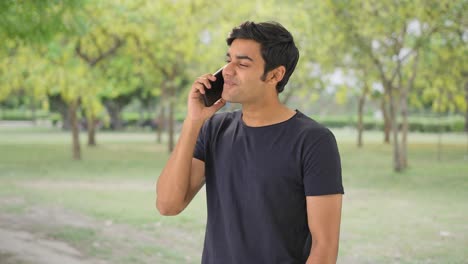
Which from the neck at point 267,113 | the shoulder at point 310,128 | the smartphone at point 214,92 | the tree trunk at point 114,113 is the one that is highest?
the smartphone at point 214,92

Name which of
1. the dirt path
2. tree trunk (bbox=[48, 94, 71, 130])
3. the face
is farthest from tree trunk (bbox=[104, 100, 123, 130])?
the face

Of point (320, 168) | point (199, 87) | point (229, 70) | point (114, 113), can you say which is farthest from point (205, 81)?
point (114, 113)

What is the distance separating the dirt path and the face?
526 centimetres

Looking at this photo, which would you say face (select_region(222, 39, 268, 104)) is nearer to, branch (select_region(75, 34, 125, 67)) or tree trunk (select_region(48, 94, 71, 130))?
branch (select_region(75, 34, 125, 67))

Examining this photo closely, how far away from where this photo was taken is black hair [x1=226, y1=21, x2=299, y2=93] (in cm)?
219

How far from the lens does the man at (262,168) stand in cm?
210

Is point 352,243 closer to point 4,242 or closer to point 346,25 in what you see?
point 4,242

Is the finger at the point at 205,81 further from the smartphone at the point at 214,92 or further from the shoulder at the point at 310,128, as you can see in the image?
the shoulder at the point at 310,128

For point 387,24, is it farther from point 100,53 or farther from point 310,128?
point 310,128

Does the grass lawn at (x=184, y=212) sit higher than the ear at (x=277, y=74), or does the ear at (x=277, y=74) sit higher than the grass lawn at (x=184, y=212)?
the ear at (x=277, y=74)

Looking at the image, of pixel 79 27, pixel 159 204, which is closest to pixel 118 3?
pixel 79 27

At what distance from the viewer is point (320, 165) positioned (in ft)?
6.80

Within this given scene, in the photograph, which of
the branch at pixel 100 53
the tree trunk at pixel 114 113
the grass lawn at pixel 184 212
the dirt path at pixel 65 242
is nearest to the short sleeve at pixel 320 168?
the dirt path at pixel 65 242

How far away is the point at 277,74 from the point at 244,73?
4.4 inches
